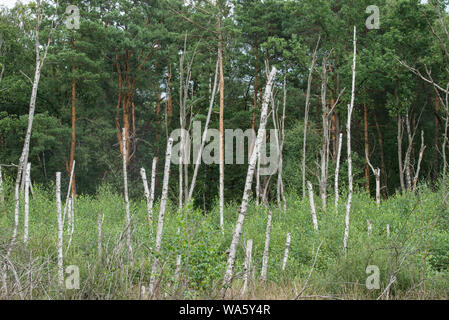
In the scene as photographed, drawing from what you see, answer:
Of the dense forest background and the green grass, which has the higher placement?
the dense forest background

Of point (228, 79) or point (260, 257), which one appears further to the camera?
point (228, 79)

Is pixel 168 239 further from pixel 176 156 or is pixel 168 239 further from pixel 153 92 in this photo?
pixel 153 92

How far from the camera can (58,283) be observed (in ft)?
13.1

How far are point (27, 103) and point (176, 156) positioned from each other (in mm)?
7420

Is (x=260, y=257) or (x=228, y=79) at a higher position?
(x=228, y=79)

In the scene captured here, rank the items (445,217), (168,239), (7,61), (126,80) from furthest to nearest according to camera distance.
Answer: (126,80) < (7,61) < (445,217) < (168,239)

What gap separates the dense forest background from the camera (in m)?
16.9

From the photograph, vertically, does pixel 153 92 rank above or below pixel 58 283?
above

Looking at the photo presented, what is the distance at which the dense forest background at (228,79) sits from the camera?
55.4ft

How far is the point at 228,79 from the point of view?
18906mm

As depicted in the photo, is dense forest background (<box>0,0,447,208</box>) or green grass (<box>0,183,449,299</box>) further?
dense forest background (<box>0,0,447,208</box>)

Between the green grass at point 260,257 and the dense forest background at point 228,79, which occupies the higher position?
the dense forest background at point 228,79

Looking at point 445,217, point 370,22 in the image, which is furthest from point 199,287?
point 370,22

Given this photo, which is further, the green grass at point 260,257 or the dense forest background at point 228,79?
the dense forest background at point 228,79
